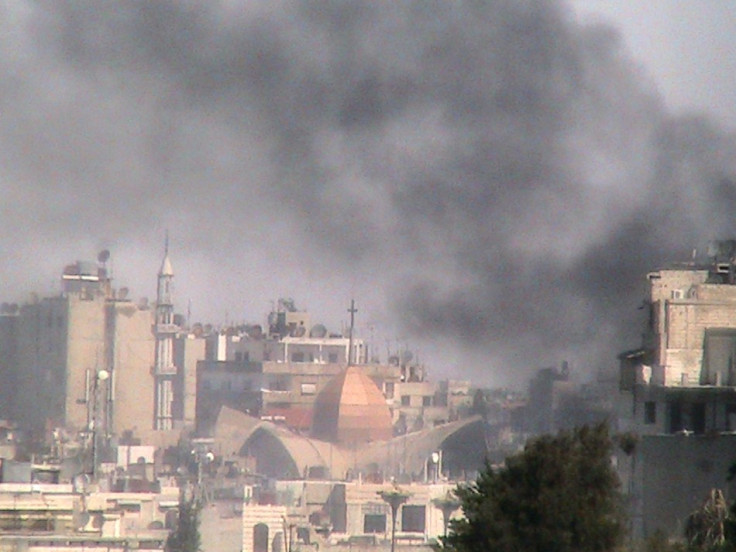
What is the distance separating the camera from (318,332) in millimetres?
156375

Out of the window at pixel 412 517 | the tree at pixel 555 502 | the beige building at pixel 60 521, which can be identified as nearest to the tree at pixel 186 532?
the beige building at pixel 60 521

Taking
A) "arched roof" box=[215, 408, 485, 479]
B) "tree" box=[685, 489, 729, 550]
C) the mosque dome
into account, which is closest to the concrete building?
"tree" box=[685, 489, 729, 550]

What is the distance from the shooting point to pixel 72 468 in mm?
77250

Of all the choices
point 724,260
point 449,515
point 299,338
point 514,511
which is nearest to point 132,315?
point 299,338

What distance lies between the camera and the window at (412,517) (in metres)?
87.4

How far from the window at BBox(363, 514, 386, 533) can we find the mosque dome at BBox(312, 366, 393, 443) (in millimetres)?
36195

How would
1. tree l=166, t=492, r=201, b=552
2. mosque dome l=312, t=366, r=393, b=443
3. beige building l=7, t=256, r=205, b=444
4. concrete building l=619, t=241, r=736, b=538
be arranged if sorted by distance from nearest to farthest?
concrete building l=619, t=241, r=736, b=538 → tree l=166, t=492, r=201, b=552 → mosque dome l=312, t=366, r=393, b=443 → beige building l=7, t=256, r=205, b=444

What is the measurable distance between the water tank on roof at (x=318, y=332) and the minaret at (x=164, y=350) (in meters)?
11.0

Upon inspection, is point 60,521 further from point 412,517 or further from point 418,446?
point 418,446

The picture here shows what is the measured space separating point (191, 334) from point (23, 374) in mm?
17909

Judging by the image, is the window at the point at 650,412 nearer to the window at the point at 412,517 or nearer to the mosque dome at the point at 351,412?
the window at the point at 412,517

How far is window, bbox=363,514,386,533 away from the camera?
8831 centimetres

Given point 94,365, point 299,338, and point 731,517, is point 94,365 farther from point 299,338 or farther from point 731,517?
point 731,517

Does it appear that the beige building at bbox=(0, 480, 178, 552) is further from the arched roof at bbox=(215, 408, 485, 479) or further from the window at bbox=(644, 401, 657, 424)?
the arched roof at bbox=(215, 408, 485, 479)
